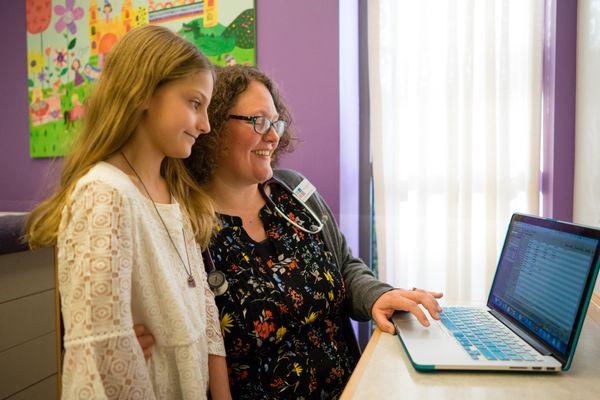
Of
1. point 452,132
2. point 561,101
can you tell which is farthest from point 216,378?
point 561,101

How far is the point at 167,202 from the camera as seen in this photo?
1021 mm

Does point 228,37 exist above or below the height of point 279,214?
above

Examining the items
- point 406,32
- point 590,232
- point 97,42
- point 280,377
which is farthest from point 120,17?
point 590,232

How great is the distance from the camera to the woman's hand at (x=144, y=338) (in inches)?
33.2

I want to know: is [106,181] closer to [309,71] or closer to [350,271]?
[350,271]

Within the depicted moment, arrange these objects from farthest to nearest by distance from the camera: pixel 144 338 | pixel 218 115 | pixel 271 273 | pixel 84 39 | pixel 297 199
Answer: pixel 84 39 → pixel 297 199 → pixel 218 115 → pixel 271 273 → pixel 144 338

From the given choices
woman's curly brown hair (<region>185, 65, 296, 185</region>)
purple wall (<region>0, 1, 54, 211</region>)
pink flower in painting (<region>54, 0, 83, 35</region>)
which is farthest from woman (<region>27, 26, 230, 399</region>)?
purple wall (<region>0, 1, 54, 211</region>)

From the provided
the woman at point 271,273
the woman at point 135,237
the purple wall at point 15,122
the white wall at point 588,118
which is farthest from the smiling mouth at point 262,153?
the purple wall at point 15,122

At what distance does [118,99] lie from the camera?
89 centimetres

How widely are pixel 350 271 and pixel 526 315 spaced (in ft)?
1.93

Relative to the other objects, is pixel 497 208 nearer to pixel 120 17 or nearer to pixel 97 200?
pixel 97 200

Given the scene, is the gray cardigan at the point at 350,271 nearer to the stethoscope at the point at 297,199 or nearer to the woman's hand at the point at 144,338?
the stethoscope at the point at 297,199

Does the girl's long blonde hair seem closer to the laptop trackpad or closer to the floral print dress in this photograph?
the floral print dress

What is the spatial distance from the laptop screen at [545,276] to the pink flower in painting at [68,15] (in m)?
2.41
